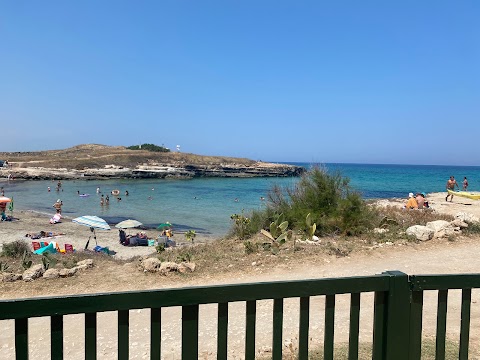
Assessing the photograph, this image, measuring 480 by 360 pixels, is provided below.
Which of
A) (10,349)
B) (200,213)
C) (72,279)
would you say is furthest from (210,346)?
(200,213)

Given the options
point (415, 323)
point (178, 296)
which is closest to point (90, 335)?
point (178, 296)

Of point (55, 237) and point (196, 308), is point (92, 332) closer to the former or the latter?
point (196, 308)

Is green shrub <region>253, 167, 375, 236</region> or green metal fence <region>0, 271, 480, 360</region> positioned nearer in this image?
green metal fence <region>0, 271, 480, 360</region>

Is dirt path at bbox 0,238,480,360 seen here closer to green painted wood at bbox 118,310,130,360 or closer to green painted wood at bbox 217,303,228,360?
green painted wood at bbox 217,303,228,360

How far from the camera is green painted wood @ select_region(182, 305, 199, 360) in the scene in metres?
2.19

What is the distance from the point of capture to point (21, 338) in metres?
2.03

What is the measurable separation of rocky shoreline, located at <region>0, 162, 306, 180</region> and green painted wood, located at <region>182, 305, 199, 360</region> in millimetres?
69209

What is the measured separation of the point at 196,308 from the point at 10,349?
4.90 metres

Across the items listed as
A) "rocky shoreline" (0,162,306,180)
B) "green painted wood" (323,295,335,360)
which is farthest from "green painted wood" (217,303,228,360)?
"rocky shoreline" (0,162,306,180)

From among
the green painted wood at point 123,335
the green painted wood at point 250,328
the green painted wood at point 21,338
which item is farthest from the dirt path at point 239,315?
the green painted wood at point 21,338

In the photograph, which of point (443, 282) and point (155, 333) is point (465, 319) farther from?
point (155, 333)

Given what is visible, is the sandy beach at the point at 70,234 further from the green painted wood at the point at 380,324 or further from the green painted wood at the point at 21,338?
the green painted wood at the point at 380,324

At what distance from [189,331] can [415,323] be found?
143 cm

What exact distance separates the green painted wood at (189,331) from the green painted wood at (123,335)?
314 millimetres
